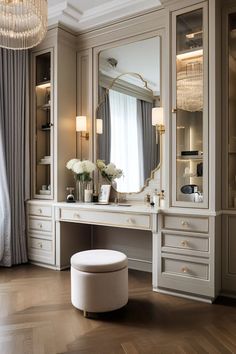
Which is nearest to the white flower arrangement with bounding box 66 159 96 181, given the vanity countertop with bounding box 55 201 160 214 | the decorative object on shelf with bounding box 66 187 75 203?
the decorative object on shelf with bounding box 66 187 75 203

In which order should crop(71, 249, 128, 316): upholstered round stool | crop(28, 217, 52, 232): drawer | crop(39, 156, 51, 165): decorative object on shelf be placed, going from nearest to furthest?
1. crop(71, 249, 128, 316): upholstered round stool
2. crop(28, 217, 52, 232): drawer
3. crop(39, 156, 51, 165): decorative object on shelf

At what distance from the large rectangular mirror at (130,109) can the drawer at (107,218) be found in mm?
536

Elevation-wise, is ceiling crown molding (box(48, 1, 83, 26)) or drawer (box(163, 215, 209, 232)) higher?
ceiling crown molding (box(48, 1, 83, 26))

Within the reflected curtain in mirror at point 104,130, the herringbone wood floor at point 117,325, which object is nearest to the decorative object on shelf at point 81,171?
the reflected curtain in mirror at point 104,130

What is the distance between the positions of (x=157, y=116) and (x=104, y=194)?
3.57 feet

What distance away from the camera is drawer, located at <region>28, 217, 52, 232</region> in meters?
3.91

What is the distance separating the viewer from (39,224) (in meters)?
4.00

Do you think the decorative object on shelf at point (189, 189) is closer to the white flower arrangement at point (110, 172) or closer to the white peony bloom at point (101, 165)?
the white flower arrangement at point (110, 172)

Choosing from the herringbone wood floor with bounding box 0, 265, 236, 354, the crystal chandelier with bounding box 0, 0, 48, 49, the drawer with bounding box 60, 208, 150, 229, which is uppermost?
the crystal chandelier with bounding box 0, 0, 48, 49

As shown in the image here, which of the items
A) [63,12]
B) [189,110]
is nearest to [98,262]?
[189,110]

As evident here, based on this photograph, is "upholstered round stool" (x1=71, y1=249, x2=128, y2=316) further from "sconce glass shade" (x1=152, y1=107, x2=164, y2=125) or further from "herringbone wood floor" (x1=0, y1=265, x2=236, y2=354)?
"sconce glass shade" (x1=152, y1=107, x2=164, y2=125)

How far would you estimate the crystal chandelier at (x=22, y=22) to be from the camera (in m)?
2.30

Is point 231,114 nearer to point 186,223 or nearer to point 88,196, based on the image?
point 186,223

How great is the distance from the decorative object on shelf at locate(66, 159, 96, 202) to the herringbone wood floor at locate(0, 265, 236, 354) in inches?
47.2
